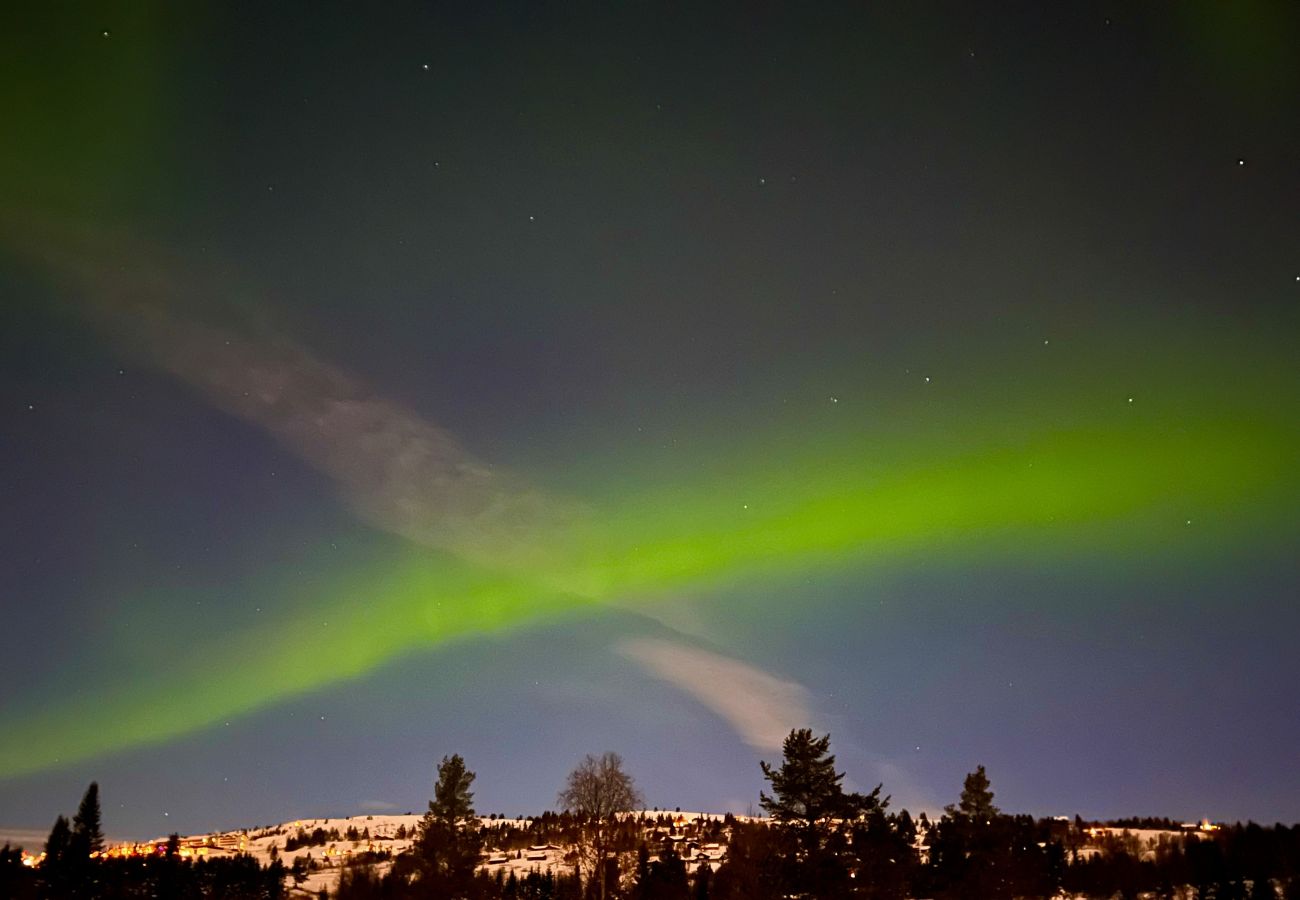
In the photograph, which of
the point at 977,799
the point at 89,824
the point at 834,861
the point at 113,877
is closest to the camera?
the point at 834,861

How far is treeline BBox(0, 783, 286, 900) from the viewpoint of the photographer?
66.5 metres

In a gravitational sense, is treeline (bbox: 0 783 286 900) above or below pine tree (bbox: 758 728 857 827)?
below

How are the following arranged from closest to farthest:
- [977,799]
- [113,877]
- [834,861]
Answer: [834,861] < [977,799] < [113,877]

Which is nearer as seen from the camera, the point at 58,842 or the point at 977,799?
the point at 977,799

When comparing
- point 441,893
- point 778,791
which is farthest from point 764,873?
point 441,893

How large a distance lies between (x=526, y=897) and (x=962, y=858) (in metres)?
30.3

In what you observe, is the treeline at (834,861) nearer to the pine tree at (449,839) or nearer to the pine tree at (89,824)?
the pine tree at (449,839)

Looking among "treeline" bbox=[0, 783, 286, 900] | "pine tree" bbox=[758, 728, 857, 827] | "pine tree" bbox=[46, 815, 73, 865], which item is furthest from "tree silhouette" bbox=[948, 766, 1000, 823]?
"pine tree" bbox=[46, 815, 73, 865]

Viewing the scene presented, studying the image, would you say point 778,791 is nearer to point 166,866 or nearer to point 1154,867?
point 1154,867

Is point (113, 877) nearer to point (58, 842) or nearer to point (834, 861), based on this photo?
point (58, 842)

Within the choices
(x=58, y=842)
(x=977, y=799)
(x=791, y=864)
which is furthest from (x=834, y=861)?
(x=58, y=842)

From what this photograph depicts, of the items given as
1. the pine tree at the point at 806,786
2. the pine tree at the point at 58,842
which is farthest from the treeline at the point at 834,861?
the pine tree at the point at 58,842

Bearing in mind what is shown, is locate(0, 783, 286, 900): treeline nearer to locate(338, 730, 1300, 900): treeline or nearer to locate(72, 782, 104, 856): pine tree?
locate(72, 782, 104, 856): pine tree

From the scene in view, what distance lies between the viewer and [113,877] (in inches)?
2862
